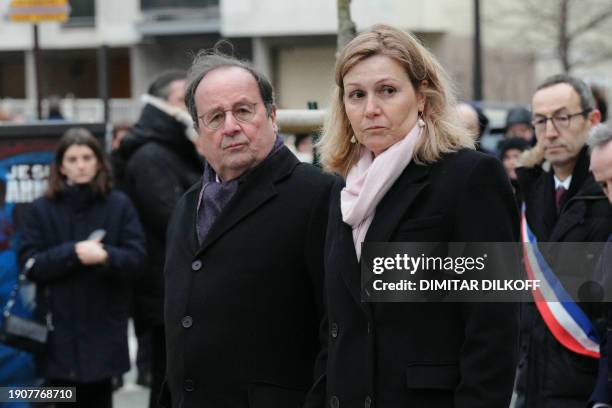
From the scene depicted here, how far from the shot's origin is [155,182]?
7211mm

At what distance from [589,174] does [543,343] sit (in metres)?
0.86

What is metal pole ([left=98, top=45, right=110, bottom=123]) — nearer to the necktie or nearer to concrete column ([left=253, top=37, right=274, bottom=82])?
the necktie

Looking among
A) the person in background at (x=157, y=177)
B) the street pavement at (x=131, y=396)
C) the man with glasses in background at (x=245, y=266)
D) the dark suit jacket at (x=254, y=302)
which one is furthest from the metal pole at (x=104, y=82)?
the dark suit jacket at (x=254, y=302)

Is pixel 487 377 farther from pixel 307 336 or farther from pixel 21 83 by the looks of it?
pixel 21 83

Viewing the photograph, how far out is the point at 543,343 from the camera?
5.14 meters

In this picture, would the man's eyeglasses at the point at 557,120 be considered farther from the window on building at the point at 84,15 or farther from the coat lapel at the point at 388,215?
the window on building at the point at 84,15

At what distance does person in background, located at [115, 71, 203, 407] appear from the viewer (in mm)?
7160

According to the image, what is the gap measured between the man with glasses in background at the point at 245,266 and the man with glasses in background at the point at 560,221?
56.2 inches

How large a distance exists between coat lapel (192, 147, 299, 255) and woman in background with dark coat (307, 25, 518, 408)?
47cm

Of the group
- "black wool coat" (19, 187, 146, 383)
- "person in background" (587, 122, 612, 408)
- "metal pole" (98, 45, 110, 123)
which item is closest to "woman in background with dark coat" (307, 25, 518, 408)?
"person in background" (587, 122, 612, 408)

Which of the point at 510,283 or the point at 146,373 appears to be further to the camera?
the point at 146,373

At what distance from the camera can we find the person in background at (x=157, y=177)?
716 cm

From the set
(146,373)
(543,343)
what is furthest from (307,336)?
(146,373)

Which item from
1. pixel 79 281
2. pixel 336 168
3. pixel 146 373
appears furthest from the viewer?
pixel 146 373
